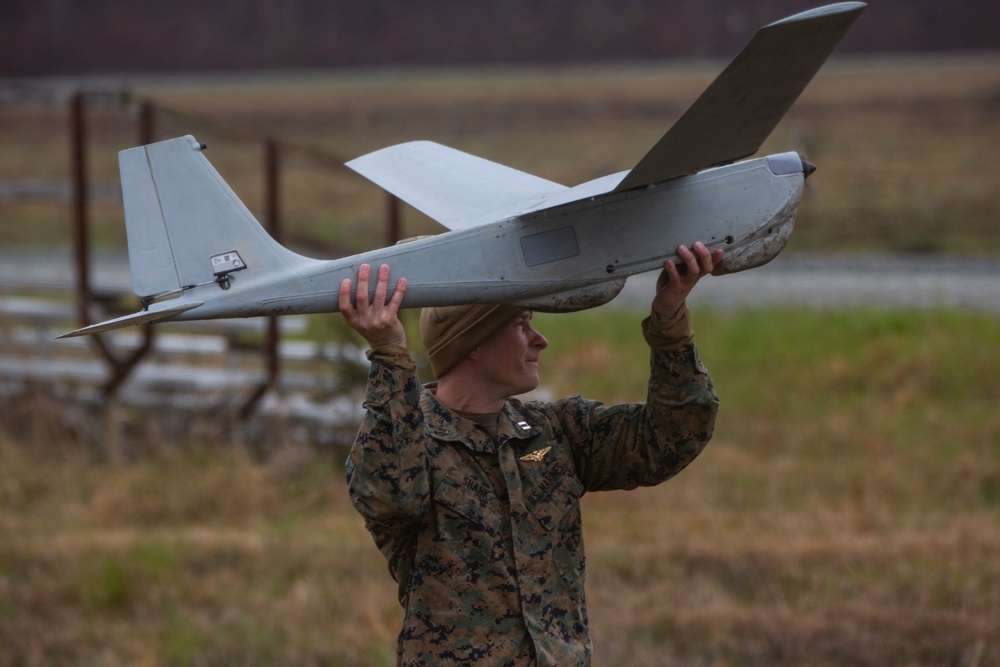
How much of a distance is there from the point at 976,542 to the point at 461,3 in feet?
119

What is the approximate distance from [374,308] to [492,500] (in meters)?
0.63

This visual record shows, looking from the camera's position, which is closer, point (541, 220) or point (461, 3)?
point (541, 220)

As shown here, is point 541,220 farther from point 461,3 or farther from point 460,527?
point 461,3

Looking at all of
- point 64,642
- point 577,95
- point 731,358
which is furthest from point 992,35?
point 64,642

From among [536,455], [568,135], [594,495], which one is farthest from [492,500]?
[568,135]

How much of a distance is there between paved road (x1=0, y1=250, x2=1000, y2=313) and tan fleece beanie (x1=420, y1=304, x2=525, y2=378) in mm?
9339

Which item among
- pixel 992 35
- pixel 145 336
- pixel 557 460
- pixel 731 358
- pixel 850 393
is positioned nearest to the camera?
pixel 557 460

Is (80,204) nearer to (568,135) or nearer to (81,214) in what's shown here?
(81,214)

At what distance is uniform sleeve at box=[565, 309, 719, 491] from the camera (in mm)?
3053

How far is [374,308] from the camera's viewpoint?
2.80 m

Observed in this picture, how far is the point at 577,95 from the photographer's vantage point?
39.1m

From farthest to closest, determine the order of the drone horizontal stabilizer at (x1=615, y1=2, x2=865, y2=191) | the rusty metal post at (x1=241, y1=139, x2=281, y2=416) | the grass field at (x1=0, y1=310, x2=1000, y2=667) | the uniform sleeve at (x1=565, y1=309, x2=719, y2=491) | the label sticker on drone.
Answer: the rusty metal post at (x1=241, y1=139, x2=281, y2=416), the grass field at (x1=0, y1=310, x2=1000, y2=667), the uniform sleeve at (x1=565, y1=309, x2=719, y2=491), the label sticker on drone, the drone horizontal stabilizer at (x1=615, y1=2, x2=865, y2=191)

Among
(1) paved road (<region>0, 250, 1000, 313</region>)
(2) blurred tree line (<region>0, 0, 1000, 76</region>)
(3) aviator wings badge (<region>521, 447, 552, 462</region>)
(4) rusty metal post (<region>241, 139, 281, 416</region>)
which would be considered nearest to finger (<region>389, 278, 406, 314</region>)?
(3) aviator wings badge (<region>521, 447, 552, 462</region>)

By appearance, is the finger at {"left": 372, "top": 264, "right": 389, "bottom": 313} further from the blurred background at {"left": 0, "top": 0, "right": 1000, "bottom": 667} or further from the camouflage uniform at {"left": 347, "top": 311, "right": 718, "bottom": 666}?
the blurred background at {"left": 0, "top": 0, "right": 1000, "bottom": 667}
